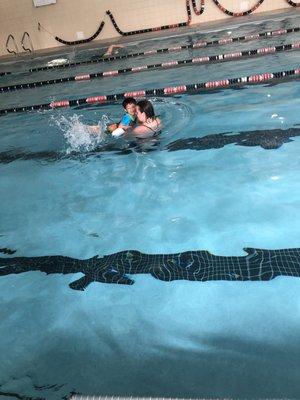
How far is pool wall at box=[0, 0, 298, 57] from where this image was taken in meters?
16.2

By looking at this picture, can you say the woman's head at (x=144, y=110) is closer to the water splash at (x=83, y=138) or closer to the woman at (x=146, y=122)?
the woman at (x=146, y=122)

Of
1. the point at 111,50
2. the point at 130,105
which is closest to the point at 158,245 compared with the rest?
the point at 130,105

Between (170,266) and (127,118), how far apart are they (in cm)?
295

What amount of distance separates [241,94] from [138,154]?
283cm

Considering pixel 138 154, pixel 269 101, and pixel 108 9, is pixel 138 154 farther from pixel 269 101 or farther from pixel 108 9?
pixel 108 9

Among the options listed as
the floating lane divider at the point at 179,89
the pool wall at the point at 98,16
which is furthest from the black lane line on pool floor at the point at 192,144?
the pool wall at the point at 98,16

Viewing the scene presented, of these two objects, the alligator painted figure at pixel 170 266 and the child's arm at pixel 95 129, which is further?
the child's arm at pixel 95 129

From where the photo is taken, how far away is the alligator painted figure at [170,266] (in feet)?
10.1

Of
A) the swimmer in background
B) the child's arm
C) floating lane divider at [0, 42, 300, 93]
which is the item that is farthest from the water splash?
the swimmer in background

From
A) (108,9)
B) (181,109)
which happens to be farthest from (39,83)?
(108,9)

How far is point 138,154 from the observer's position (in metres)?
5.47

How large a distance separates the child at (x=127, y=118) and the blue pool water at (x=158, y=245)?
0.86 feet

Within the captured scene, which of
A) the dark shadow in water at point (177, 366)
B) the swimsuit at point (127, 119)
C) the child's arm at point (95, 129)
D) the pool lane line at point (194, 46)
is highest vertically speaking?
the pool lane line at point (194, 46)

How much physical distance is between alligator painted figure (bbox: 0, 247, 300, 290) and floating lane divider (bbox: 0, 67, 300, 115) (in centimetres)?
515
